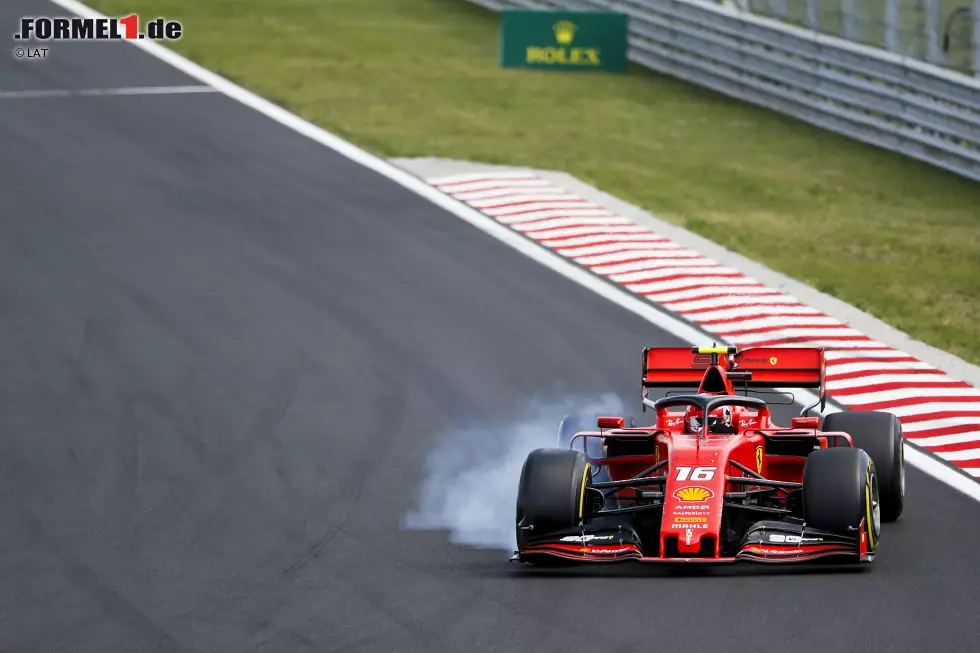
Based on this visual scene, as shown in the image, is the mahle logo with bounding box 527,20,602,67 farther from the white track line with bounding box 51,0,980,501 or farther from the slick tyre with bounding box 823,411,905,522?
the slick tyre with bounding box 823,411,905,522

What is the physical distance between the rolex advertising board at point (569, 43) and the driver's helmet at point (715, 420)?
1904 cm

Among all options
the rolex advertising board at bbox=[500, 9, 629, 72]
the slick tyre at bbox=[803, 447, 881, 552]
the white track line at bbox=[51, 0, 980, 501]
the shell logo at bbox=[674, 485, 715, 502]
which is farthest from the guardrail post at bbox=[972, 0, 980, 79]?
the shell logo at bbox=[674, 485, 715, 502]

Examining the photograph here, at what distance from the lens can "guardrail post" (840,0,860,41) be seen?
28078 mm

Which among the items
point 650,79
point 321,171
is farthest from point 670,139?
point 321,171

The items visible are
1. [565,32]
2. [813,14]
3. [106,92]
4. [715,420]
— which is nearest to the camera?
[715,420]

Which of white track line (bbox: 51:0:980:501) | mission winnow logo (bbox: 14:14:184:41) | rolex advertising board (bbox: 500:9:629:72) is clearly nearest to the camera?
white track line (bbox: 51:0:980:501)

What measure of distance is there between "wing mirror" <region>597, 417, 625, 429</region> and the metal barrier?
13.9 metres

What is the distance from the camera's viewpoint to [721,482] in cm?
1157

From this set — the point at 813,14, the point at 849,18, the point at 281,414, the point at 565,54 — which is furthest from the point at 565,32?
the point at 281,414

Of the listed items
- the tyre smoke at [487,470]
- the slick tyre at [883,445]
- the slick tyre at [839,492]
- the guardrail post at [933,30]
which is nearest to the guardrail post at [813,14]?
the guardrail post at [933,30]

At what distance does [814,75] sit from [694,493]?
18429mm

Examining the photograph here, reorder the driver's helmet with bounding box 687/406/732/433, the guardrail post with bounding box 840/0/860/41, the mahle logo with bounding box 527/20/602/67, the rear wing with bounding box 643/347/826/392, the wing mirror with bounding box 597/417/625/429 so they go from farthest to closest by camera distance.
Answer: the mahle logo with bounding box 527/20/602/67 → the guardrail post with bounding box 840/0/860/41 → the rear wing with bounding box 643/347/826/392 → the wing mirror with bounding box 597/417/625/429 → the driver's helmet with bounding box 687/406/732/433

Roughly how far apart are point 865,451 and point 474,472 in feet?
11.1

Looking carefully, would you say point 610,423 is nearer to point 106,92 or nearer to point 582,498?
point 582,498
